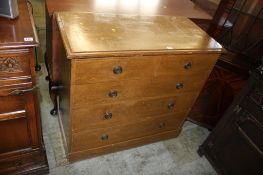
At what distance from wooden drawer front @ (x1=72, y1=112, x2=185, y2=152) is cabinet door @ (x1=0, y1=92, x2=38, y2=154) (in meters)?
0.29

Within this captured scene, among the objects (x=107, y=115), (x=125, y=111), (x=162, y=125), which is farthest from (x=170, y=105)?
(x=107, y=115)

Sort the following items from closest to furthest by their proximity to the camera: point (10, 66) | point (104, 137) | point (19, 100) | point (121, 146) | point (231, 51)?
point (10, 66) < point (19, 100) < point (104, 137) < point (121, 146) < point (231, 51)

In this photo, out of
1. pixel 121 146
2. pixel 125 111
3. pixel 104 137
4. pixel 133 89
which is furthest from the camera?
pixel 121 146

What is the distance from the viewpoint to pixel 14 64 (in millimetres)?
994

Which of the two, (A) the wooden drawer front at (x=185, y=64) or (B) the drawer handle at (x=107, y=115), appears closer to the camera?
(A) the wooden drawer front at (x=185, y=64)

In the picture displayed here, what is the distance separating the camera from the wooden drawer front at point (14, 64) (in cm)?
96

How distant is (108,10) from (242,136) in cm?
130

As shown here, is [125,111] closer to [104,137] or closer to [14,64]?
[104,137]

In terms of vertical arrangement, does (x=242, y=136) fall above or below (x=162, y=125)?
above

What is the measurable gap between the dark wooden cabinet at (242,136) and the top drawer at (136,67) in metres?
0.33

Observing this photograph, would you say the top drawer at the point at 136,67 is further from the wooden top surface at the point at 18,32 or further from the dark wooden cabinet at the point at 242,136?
the dark wooden cabinet at the point at 242,136

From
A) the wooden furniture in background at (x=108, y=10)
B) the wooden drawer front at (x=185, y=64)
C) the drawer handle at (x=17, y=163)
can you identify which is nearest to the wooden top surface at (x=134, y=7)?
the wooden furniture in background at (x=108, y=10)

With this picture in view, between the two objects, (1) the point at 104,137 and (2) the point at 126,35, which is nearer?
(2) the point at 126,35

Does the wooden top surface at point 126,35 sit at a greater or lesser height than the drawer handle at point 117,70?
greater
